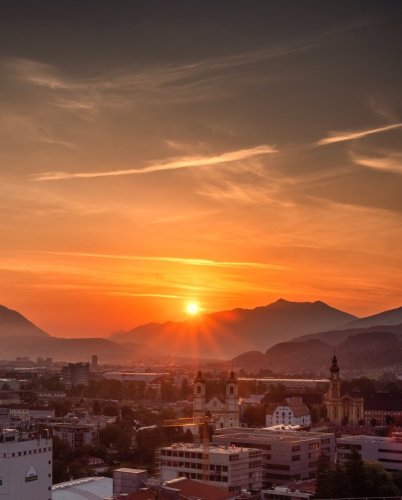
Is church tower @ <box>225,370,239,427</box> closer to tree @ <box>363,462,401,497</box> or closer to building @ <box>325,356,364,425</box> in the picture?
building @ <box>325,356,364,425</box>

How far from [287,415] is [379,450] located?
19.4 m

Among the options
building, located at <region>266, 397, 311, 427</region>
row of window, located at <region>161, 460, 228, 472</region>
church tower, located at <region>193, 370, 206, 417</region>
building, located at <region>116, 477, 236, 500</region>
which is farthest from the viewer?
building, located at <region>266, 397, 311, 427</region>

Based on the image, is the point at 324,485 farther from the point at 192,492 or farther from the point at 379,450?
the point at 379,450

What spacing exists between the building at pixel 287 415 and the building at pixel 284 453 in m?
19.4

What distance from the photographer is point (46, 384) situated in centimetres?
9894

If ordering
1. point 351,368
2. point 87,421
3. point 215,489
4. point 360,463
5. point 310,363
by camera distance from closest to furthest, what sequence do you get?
point 215,489, point 360,463, point 87,421, point 351,368, point 310,363

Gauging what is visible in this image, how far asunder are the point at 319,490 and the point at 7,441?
30.5ft

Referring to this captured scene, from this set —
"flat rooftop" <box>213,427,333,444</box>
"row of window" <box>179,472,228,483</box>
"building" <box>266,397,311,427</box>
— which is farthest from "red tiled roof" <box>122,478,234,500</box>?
"building" <box>266,397,311,427</box>

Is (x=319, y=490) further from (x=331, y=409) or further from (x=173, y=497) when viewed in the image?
(x=331, y=409)

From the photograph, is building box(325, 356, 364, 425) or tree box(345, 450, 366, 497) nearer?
tree box(345, 450, 366, 497)

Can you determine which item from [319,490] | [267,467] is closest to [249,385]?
[267,467]

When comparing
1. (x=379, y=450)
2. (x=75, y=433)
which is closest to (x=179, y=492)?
(x=379, y=450)

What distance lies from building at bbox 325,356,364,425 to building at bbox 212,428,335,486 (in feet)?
66.2

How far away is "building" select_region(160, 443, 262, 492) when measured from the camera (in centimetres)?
2844
